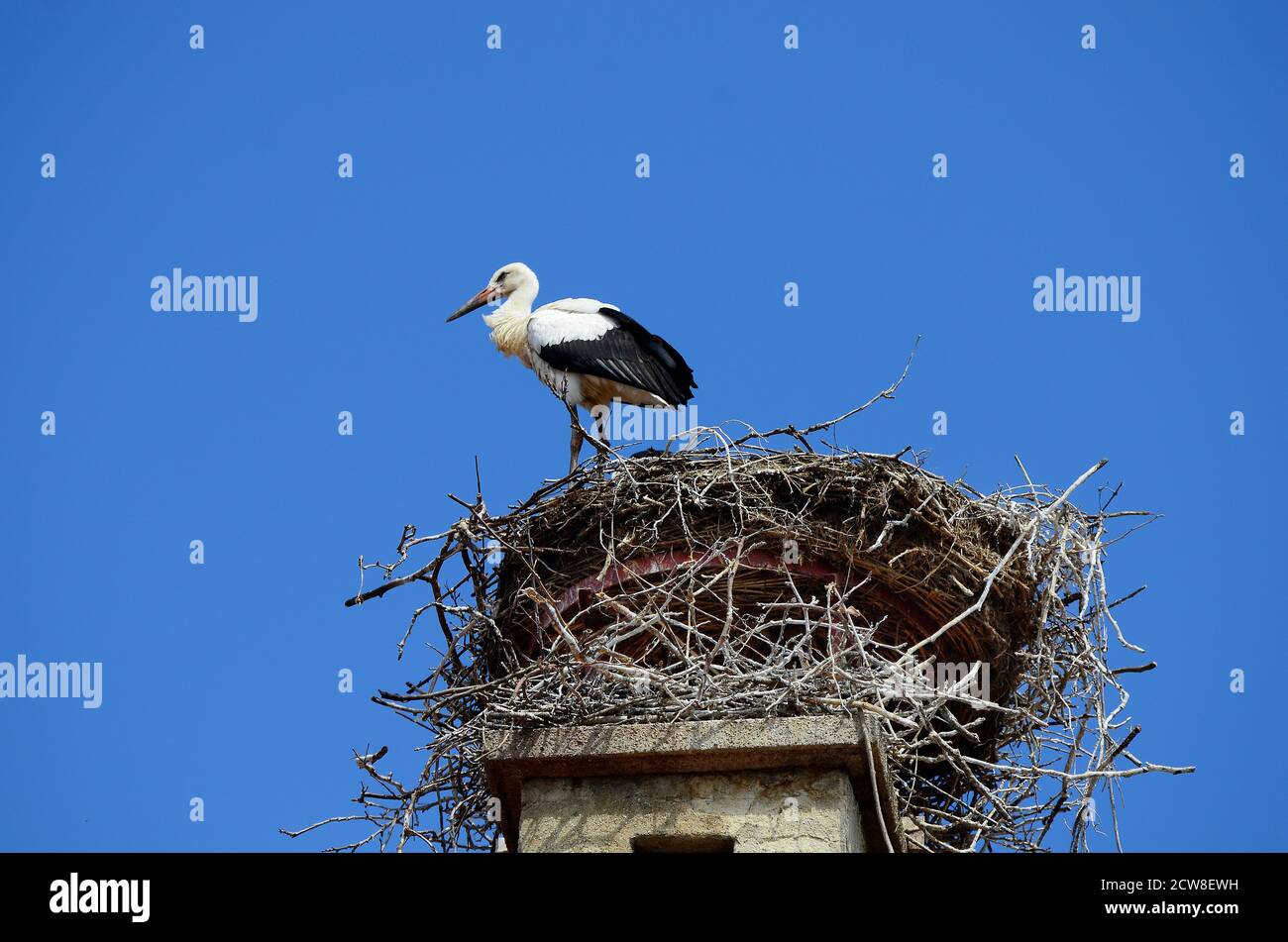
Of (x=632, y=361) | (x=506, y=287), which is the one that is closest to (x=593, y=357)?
(x=632, y=361)

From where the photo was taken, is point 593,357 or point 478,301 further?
point 478,301

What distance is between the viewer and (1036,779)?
6395mm

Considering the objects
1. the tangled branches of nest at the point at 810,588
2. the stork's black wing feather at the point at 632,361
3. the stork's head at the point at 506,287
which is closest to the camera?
the tangled branches of nest at the point at 810,588

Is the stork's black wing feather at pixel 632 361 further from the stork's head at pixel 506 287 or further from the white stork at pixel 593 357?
the stork's head at pixel 506 287

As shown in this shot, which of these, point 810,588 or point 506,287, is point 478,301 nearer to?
point 506,287

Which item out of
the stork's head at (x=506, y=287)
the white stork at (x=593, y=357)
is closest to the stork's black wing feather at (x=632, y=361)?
the white stork at (x=593, y=357)

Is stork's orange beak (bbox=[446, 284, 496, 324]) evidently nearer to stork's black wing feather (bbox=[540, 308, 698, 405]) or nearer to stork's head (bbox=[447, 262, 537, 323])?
stork's head (bbox=[447, 262, 537, 323])

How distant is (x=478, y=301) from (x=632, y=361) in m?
1.87

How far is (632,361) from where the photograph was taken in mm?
8602

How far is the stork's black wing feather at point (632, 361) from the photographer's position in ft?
28.0

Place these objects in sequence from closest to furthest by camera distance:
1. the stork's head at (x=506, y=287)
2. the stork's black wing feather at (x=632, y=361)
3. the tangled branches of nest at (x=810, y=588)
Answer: the tangled branches of nest at (x=810, y=588), the stork's black wing feather at (x=632, y=361), the stork's head at (x=506, y=287)
